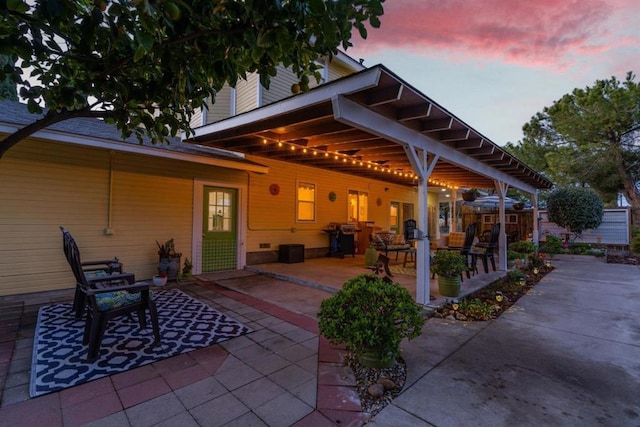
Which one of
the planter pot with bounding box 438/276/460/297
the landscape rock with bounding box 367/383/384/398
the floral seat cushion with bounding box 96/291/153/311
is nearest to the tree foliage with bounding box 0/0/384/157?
the floral seat cushion with bounding box 96/291/153/311

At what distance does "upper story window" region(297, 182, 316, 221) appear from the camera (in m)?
8.43

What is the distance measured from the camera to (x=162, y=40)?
1.73m

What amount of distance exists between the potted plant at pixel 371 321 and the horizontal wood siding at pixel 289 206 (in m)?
4.96

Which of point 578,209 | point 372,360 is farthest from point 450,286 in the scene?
point 578,209

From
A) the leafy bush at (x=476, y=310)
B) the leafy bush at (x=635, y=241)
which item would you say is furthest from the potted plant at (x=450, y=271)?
the leafy bush at (x=635, y=241)

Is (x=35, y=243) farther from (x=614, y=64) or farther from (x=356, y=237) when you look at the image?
(x=614, y=64)

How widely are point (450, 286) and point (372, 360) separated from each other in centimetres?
262

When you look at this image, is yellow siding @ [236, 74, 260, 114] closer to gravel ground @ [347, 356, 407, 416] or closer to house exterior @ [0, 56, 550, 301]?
house exterior @ [0, 56, 550, 301]

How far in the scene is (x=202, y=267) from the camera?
21.2 ft

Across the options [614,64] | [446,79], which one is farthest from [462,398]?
[614,64]

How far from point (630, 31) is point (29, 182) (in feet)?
42.6

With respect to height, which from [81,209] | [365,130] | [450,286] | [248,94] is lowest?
[450,286]

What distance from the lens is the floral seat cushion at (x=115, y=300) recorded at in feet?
8.98

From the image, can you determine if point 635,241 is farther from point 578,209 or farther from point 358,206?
point 358,206
